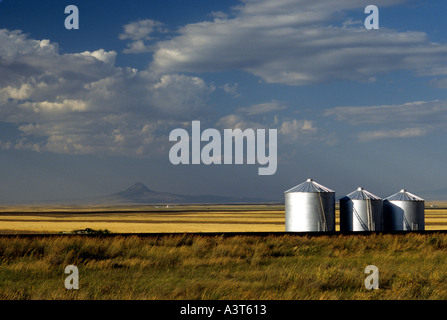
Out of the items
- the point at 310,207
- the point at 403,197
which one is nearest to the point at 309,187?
the point at 310,207

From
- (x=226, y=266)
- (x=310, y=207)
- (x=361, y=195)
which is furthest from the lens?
(x=361, y=195)

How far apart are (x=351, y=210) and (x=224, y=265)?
35.6 feet

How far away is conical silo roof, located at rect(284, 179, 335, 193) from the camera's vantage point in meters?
26.9

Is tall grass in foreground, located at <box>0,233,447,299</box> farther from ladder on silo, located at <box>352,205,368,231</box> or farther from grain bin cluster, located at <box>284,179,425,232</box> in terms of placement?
ladder on silo, located at <box>352,205,368,231</box>

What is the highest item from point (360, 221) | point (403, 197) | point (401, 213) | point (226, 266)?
point (403, 197)

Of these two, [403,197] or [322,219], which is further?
[403,197]

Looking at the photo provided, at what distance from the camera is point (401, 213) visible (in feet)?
96.8

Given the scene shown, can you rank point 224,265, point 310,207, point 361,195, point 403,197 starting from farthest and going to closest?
point 403,197 < point 361,195 < point 310,207 < point 224,265

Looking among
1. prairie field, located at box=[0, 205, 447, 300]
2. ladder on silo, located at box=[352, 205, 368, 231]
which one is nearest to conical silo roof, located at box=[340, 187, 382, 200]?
ladder on silo, located at box=[352, 205, 368, 231]

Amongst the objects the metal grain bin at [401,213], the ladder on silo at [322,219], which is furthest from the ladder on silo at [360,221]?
the ladder on silo at [322,219]

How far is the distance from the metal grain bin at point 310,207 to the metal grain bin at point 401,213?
3970mm

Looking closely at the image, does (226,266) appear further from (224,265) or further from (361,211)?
(361,211)
